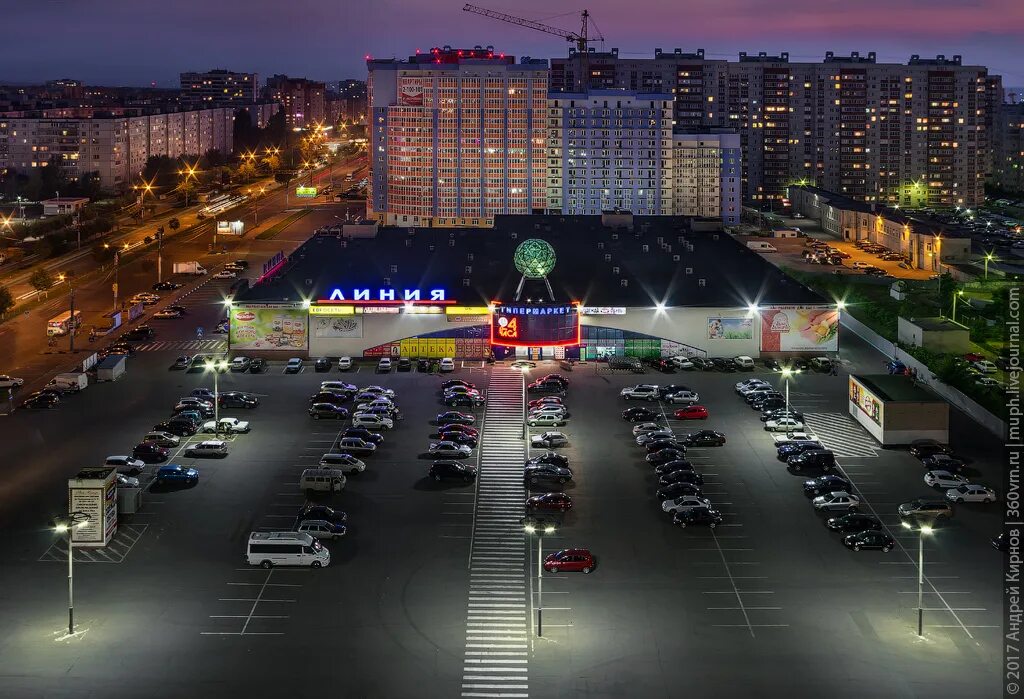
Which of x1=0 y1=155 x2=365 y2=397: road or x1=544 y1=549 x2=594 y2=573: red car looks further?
x1=0 y1=155 x2=365 y2=397: road

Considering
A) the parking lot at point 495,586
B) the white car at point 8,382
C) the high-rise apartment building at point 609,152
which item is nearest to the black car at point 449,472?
the parking lot at point 495,586

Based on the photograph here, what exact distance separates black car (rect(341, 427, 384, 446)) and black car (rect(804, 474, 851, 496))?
58.1 feet

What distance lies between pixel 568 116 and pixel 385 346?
65268 mm

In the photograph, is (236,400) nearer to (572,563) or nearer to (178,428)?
(178,428)

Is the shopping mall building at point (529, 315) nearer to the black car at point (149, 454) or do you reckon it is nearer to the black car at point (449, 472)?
the black car at point (449, 472)

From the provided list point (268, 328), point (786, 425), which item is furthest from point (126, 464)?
point (786, 425)

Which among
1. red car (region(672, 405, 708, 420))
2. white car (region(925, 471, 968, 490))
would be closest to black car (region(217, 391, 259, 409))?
red car (region(672, 405, 708, 420))

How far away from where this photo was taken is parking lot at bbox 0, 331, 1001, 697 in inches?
1257

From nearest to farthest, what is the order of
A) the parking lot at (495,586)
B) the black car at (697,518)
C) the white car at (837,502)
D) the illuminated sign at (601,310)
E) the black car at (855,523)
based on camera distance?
the parking lot at (495,586) → the black car at (855,523) → the black car at (697,518) → the white car at (837,502) → the illuminated sign at (601,310)

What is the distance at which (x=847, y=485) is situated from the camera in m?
45.3

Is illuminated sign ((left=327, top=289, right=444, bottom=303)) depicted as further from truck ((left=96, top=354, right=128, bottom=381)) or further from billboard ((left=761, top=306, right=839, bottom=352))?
billboard ((left=761, top=306, right=839, bottom=352))

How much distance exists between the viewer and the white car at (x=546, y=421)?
5441 cm

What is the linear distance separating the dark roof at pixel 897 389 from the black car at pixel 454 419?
57.6ft

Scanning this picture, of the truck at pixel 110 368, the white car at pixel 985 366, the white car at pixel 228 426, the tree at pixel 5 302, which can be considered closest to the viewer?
the white car at pixel 228 426
